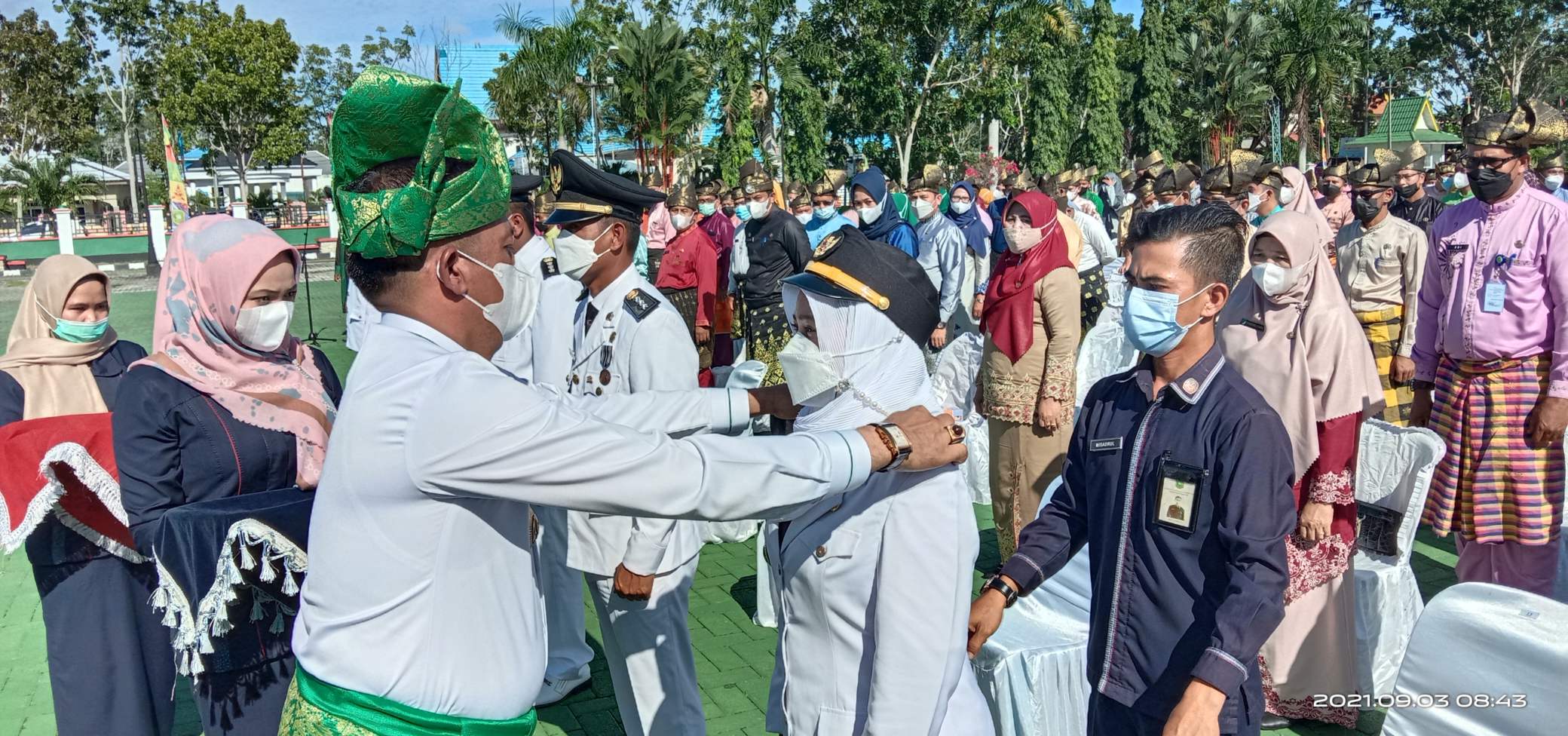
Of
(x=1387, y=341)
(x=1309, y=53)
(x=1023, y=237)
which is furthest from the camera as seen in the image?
(x=1309, y=53)

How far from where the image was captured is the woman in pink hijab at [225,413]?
285cm

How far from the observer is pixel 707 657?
4926mm

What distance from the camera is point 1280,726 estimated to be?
410cm

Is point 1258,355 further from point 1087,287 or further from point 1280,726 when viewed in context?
point 1087,287

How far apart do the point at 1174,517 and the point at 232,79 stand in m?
40.5

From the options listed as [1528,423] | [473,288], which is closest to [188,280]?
[473,288]

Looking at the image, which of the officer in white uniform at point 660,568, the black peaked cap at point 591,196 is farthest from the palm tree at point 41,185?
the officer in white uniform at point 660,568

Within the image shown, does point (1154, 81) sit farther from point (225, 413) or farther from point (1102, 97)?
point (225, 413)

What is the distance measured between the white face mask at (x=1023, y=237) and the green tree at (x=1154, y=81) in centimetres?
4159

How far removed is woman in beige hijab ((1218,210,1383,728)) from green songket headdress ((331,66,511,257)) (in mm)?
3196

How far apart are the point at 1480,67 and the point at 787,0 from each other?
46.6m

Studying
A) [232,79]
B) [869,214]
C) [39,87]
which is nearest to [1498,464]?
[869,214]

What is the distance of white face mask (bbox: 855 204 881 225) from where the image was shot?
424 inches

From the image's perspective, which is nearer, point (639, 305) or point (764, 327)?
point (639, 305)
